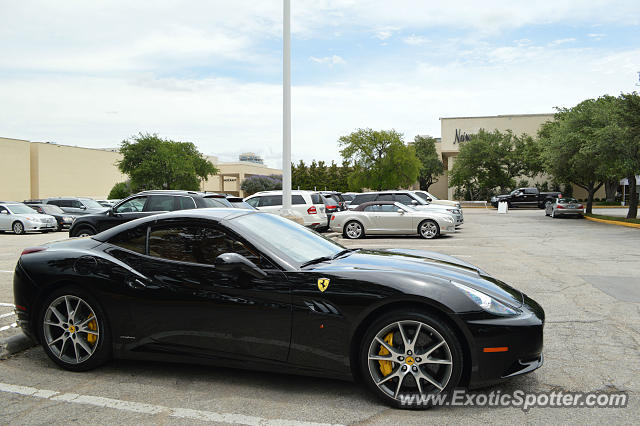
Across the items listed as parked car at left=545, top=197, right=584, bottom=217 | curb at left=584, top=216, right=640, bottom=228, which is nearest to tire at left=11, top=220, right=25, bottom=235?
curb at left=584, top=216, right=640, bottom=228

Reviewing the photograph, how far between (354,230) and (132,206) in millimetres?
7722

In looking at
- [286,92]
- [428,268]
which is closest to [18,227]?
[286,92]

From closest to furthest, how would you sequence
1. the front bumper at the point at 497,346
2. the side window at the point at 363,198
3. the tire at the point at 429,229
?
1. the front bumper at the point at 497,346
2. the tire at the point at 429,229
3. the side window at the point at 363,198

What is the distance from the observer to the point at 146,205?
13.4 meters

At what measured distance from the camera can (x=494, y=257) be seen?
11828 mm

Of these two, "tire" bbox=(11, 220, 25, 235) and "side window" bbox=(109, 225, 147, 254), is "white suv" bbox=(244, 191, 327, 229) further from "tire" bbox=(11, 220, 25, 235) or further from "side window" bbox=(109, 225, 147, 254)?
"side window" bbox=(109, 225, 147, 254)

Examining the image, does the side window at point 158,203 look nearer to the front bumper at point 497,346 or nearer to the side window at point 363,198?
the side window at point 363,198

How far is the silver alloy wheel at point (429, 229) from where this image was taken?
689 inches

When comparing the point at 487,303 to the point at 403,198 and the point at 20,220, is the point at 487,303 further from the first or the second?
the point at 20,220

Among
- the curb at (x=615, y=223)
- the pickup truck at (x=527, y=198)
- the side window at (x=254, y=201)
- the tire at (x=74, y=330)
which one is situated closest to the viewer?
the tire at (x=74, y=330)

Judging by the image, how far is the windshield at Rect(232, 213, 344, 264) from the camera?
13.8ft

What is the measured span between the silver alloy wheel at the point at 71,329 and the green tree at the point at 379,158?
156 ft

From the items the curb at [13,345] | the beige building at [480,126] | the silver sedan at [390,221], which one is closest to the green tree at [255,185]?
the beige building at [480,126]

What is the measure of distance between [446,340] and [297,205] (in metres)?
15.6
